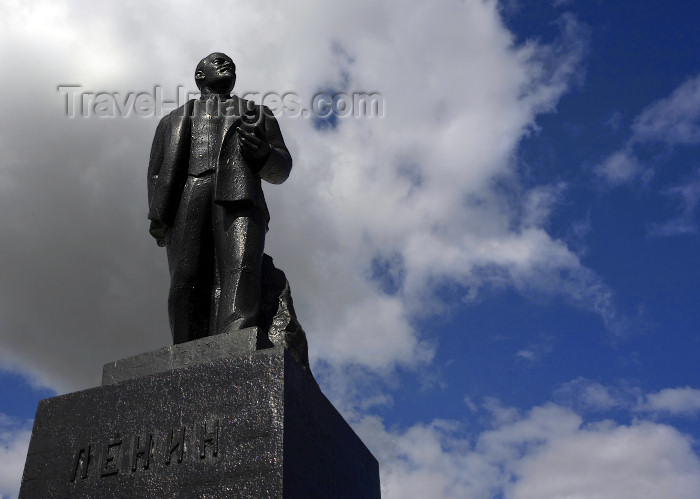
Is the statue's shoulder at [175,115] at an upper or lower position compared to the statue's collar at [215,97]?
lower

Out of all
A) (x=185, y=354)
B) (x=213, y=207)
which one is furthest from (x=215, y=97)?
(x=185, y=354)

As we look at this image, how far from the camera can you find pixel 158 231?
6820 mm

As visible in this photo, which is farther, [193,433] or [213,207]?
[213,207]

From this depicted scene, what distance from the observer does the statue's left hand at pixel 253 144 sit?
21.2 ft

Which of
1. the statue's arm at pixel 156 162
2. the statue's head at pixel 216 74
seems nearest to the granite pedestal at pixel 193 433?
the statue's arm at pixel 156 162

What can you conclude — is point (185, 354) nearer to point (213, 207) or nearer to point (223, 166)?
point (213, 207)

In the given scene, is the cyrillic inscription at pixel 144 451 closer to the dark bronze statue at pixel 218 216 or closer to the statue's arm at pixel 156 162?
the dark bronze statue at pixel 218 216

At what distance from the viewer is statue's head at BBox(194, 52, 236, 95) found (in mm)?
7281

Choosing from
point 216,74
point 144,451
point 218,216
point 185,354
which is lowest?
point 144,451

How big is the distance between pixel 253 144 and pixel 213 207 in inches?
27.9

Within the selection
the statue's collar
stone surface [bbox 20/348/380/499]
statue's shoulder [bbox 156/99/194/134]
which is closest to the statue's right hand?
statue's shoulder [bbox 156/99/194/134]

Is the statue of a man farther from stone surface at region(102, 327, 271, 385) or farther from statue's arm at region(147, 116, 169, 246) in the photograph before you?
stone surface at region(102, 327, 271, 385)

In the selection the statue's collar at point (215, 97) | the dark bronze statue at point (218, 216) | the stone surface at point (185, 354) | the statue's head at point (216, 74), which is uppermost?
the statue's head at point (216, 74)

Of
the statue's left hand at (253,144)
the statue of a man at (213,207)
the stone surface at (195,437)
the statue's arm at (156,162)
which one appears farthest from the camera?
the statue's arm at (156,162)
